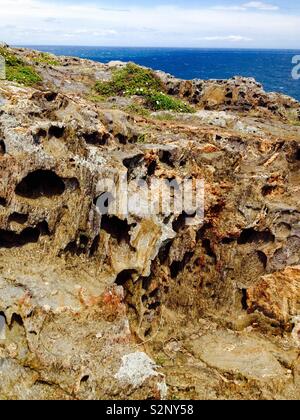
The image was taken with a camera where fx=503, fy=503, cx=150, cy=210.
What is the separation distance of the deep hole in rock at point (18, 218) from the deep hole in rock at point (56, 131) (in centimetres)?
376

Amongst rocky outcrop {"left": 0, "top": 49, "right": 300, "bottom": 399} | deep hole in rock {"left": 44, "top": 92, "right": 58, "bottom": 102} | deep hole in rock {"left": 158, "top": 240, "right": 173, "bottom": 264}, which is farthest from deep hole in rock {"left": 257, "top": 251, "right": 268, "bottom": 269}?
deep hole in rock {"left": 44, "top": 92, "right": 58, "bottom": 102}

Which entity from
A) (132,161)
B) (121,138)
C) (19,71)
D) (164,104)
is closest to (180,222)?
(132,161)

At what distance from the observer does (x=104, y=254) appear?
20.8 metres

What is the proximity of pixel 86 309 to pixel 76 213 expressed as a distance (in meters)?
4.28

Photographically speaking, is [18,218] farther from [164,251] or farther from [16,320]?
[164,251]

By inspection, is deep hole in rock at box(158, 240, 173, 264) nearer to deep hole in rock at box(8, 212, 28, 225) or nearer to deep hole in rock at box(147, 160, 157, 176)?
deep hole in rock at box(147, 160, 157, 176)

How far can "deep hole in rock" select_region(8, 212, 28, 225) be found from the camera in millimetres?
19828

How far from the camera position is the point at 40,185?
20859 millimetres

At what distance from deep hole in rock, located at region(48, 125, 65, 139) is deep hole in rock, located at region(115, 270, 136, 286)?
6.43 meters

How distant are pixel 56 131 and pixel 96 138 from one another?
6.58ft

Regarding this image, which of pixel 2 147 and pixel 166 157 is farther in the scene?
pixel 166 157

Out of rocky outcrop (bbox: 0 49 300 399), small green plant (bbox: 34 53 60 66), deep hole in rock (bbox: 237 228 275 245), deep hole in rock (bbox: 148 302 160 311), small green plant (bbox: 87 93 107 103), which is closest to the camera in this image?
rocky outcrop (bbox: 0 49 300 399)

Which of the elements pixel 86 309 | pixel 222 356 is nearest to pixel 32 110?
pixel 86 309
